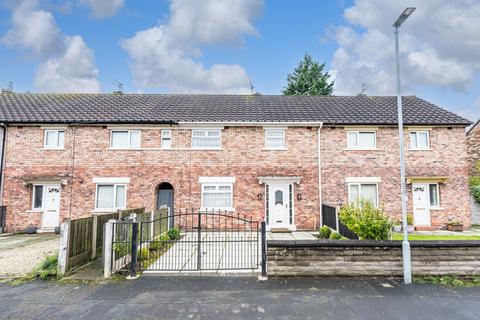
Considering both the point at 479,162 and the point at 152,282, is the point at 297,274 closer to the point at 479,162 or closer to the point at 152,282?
the point at 152,282

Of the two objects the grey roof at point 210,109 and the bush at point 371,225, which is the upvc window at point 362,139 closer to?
the grey roof at point 210,109

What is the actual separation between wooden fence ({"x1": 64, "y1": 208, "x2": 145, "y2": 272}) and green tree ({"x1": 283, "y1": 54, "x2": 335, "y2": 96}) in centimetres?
3375

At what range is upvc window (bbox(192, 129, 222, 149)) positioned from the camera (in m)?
15.1

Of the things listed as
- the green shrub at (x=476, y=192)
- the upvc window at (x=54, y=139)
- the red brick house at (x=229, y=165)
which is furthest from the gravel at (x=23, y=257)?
the green shrub at (x=476, y=192)

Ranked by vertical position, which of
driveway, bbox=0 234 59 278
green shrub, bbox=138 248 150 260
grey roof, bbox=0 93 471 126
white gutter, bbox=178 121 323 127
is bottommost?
driveway, bbox=0 234 59 278

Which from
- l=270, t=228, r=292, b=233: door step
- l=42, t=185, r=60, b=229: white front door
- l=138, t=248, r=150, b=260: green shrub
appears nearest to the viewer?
l=138, t=248, r=150, b=260: green shrub

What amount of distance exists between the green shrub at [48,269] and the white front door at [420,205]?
1616 centimetres

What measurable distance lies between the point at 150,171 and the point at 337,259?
10.7 meters

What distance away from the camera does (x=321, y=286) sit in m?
6.56

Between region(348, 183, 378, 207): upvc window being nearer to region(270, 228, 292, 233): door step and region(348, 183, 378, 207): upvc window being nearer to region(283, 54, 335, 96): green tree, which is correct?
region(270, 228, 292, 233): door step

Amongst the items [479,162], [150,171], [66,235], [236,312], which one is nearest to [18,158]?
[150,171]

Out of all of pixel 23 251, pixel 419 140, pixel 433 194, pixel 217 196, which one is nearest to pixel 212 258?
pixel 217 196

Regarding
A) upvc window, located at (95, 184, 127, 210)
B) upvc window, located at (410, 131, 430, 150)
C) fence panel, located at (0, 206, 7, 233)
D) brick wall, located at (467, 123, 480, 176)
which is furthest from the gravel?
brick wall, located at (467, 123, 480, 176)

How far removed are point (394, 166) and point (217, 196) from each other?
9.72 metres
